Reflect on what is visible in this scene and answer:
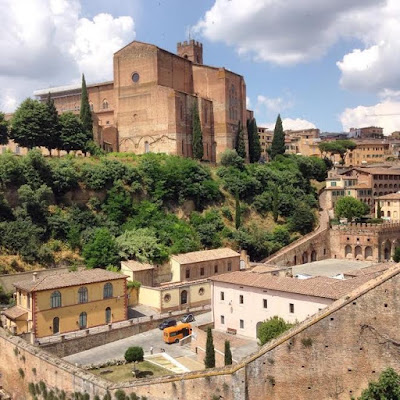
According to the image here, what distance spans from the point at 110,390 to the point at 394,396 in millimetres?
10225

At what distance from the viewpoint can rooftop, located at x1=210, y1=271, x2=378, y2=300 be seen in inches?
1043

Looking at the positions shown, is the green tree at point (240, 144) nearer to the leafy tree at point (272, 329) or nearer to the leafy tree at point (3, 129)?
the leafy tree at point (3, 129)

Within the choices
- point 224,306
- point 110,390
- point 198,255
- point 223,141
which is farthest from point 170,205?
point 110,390

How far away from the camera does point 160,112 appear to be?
58.5 m

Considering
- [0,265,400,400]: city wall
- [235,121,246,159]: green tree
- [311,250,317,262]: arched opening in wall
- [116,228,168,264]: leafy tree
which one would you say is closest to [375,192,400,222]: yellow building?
[311,250,317,262]: arched opening in wall

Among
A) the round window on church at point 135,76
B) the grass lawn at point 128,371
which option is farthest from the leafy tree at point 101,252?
the round window on church at point 135,76

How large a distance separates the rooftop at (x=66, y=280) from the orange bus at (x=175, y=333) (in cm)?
538

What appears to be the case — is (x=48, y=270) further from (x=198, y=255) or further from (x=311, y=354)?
(x=311, y=354)

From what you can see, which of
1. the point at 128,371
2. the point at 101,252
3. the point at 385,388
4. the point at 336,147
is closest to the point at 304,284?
the point at 128,371

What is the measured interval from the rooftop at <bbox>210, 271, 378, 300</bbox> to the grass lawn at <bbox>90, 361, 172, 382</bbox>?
24.3 feet

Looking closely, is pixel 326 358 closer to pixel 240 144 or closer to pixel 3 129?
pixel 3 129

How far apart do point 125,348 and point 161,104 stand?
1375 inches

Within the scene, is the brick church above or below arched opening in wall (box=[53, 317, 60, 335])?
above

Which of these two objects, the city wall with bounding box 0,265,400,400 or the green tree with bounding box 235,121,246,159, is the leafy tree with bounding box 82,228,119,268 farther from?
the green tree with bounding box 235,121,246,159
